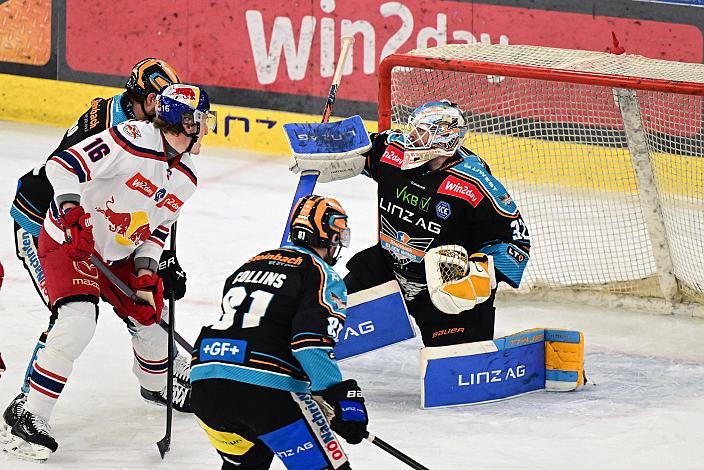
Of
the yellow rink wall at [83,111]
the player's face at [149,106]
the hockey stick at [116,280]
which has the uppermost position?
the yellow rink wall at [83,111]

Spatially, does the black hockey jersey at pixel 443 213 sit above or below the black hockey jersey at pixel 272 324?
above

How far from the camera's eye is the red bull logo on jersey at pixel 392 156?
477cm

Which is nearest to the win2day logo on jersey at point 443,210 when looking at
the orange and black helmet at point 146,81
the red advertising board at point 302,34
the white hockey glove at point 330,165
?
the white hockey glove at point 330,165

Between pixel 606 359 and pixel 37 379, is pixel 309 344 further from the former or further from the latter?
pixel 606 359

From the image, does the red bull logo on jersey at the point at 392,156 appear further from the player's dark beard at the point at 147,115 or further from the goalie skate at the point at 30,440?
the goalie skate at the point at 30,440

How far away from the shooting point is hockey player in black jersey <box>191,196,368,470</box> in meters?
3.25

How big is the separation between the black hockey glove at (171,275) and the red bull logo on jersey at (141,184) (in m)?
0.37

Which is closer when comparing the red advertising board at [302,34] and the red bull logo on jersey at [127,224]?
the red bull logo on jersey at [127,224]

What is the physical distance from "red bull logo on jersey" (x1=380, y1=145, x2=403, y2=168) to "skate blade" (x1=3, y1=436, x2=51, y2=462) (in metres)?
1.56

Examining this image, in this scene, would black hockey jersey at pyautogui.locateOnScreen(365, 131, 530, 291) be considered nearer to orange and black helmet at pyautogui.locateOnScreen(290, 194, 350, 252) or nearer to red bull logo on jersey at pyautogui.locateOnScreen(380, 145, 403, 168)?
red bull logo on jersey at pyautogui.locateOnScreen(380, 145, 403, 168)

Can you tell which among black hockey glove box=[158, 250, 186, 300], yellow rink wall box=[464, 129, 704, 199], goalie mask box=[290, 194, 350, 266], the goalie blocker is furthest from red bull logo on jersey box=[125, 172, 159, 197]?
yellow rink wall box=[464, 129, 704, 199]

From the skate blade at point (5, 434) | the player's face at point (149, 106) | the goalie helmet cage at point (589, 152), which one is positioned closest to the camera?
the skate blade at point (5, 434)

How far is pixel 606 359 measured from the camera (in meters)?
5.22

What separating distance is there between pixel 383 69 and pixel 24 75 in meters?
3.90
